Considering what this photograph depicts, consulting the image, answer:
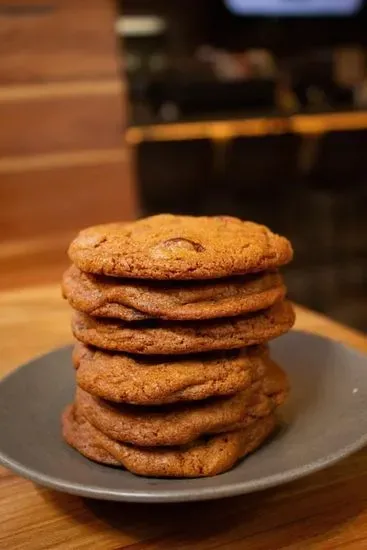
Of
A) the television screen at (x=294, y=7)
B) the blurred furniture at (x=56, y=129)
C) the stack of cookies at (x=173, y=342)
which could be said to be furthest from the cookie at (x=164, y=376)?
the television screen at (x=294, y=7)

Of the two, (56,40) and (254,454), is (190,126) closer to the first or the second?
(56,40)

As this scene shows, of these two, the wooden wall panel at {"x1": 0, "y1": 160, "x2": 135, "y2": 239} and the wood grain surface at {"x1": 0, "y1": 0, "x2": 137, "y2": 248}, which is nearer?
the wood grain surface at {"x1": 0, "y1": 0, "x2": 137, "y2": 248}

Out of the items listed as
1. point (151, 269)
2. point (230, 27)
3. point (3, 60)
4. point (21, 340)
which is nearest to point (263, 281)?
point (151, 269)

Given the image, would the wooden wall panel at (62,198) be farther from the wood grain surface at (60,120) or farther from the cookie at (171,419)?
the cookie at (171,419)

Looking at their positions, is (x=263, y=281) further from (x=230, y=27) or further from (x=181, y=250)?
(x=230, y=27)

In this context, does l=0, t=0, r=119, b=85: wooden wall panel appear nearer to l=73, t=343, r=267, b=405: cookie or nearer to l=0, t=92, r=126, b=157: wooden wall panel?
l=0, t=92, r=126, b=157: wooden wall panel

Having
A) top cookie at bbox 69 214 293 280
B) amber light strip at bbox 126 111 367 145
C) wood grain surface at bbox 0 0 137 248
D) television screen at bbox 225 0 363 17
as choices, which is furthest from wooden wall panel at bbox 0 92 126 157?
television screen at bbox 225 0 363 17

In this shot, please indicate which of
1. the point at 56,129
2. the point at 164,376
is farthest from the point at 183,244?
the point at 56,129
